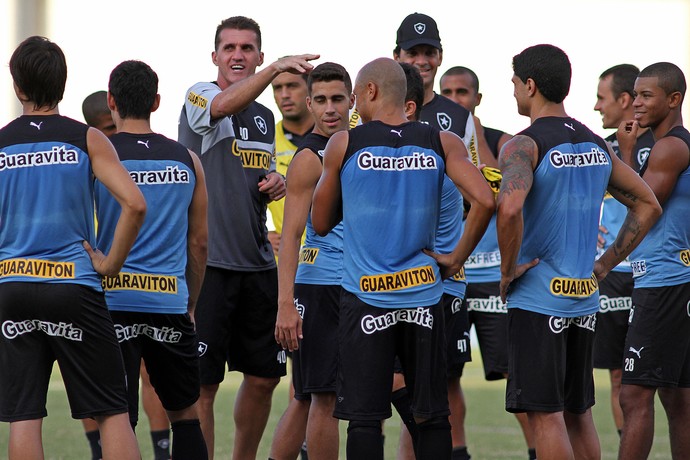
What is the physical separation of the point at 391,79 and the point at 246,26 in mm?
1980

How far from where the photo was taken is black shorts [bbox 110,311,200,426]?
6027mm

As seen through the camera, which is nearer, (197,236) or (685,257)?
(197,236)

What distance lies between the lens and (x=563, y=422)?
5.80m

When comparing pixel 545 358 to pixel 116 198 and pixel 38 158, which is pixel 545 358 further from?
pixel 38 158

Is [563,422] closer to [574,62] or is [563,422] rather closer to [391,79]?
[391,79]

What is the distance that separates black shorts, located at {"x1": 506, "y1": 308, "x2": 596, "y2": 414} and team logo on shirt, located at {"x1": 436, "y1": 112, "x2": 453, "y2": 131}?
2044 mm

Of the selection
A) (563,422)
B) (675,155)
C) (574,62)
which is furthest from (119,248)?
(574,62)

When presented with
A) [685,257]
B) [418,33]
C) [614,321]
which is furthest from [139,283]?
[614,321]

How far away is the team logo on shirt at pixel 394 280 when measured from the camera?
18.7 ft

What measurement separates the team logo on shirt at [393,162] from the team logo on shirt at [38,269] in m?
1.51

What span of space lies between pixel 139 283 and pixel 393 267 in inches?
53.8

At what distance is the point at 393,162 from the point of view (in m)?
5.66

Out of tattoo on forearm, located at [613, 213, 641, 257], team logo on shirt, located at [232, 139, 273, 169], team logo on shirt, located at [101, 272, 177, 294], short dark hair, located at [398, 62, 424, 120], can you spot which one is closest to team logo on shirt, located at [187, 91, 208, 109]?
team logo on shirt, located at [232, 139, 273, 169]

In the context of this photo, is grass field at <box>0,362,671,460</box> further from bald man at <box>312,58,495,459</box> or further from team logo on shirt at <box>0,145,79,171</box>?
team logo on shirt at <box>0,145,79,171</box>
